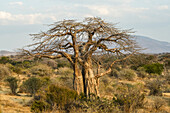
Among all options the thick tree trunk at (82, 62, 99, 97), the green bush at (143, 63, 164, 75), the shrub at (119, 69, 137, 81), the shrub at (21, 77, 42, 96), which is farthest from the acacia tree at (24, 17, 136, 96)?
the green bush at (143, 63, 164, 75)

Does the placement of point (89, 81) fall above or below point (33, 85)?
above

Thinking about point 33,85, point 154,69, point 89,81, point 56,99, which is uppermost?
point 89,81

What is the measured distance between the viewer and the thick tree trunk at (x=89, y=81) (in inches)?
372

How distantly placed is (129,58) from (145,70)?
73.6 feet

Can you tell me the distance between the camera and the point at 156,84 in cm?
1639

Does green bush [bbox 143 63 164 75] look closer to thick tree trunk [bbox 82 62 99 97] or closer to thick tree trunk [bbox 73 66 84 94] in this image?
thick tree trunk [bbox 82 62 99 97]

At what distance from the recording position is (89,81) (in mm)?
9492

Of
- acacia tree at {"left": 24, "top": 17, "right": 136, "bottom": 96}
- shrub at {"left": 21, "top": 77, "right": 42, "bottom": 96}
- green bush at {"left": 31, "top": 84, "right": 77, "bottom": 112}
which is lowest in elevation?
shrub at {"left": 21, "top": 77, "right": 42, "bottom": 96}

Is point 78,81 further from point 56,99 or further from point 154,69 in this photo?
point 154,69

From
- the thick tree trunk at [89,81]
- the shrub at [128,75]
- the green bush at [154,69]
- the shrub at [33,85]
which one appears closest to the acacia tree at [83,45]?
the thick tree trunk at [89,81]

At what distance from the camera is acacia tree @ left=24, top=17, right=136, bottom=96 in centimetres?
939

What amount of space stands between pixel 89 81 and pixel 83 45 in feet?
5.37

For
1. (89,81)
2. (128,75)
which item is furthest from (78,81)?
(128,75)

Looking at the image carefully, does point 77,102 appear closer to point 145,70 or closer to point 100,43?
point 100,43
